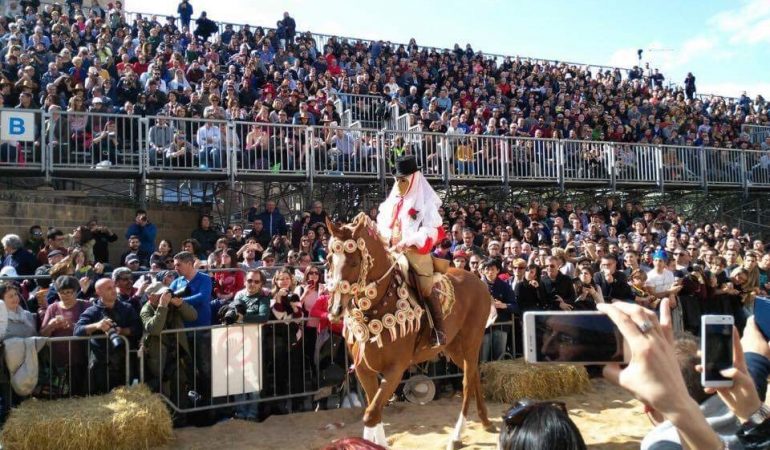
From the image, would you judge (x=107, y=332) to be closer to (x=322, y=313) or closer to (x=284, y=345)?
(x=284, y=345)

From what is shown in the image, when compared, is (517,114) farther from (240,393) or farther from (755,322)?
(755,322)

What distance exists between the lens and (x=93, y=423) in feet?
19.9

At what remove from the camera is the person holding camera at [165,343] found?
712 cm

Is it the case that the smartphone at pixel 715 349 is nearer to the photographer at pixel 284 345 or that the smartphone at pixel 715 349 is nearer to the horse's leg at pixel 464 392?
the horse's leg at pixel 464 392

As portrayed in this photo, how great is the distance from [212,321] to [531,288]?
4.50m

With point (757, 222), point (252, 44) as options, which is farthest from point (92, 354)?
point (757, 222)

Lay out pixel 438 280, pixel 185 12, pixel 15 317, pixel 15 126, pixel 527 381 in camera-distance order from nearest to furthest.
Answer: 1. pixel 15 317
2. pixel 438 280
3. pixel 527 381
4. pixel 15 126
5. pixel 185 12

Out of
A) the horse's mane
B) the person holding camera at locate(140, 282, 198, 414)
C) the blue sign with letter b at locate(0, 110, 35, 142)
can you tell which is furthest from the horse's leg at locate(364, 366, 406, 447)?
the blue sign with letter b at locate(0, 110, 35, 142)

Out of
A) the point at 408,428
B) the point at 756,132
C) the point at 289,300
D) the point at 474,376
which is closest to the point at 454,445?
the point at 408,428

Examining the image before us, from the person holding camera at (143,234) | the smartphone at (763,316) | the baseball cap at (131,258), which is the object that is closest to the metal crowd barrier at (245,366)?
the baseball cap at (131,258)

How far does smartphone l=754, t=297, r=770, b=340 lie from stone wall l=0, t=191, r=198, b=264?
12.2 m

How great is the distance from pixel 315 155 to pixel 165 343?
25.7 feet

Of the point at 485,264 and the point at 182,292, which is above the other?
the point at 485,264

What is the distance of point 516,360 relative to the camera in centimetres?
925
